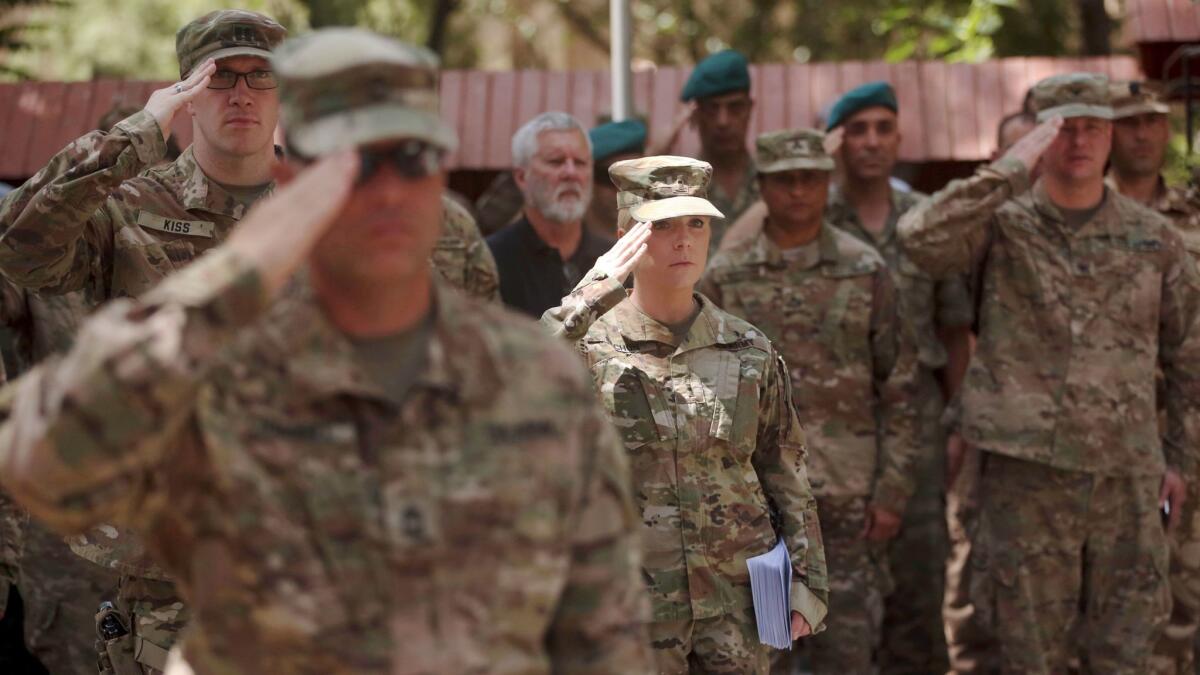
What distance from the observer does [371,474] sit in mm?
2855

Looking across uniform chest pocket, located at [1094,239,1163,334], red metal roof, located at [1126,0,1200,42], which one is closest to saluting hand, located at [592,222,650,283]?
uniform chest pocket, located at [1094,239,1163,334]

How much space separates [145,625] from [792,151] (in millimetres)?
3461

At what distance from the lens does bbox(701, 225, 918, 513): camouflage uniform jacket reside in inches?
273

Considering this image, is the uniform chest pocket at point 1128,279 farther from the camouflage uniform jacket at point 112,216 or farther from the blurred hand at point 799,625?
the camouflage uniform jacket at point 112,216

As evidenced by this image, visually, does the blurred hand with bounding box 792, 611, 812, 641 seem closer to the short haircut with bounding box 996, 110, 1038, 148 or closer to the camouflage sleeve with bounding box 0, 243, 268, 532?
the camouflage sleeve with bounding box 0, 243, 268, 532

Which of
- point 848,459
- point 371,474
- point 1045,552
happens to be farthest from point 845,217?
point 371,474

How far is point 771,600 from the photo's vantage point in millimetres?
5047

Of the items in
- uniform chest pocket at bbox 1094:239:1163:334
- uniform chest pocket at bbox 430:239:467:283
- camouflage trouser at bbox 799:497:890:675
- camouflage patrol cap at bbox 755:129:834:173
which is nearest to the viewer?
uniform chest pocket at bbox 430:239:467:283

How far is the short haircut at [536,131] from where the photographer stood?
747cm

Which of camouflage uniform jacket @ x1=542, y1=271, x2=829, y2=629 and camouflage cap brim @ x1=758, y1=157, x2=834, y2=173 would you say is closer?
camouflage uniform jacket @ x1=542, y1=271, x2=829, y2=629

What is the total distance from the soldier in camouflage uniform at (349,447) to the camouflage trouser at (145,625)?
186 cm

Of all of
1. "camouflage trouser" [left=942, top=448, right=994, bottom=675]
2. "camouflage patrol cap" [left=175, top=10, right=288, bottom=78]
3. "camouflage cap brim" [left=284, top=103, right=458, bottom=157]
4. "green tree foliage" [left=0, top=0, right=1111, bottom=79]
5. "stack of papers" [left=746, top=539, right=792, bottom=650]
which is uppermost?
"green tree foliage" [left=0, top=0, right=1111, bottom=79]

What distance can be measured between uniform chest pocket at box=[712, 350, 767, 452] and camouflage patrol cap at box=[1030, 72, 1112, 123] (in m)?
2.11

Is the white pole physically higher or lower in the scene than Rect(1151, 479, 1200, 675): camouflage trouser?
higher
